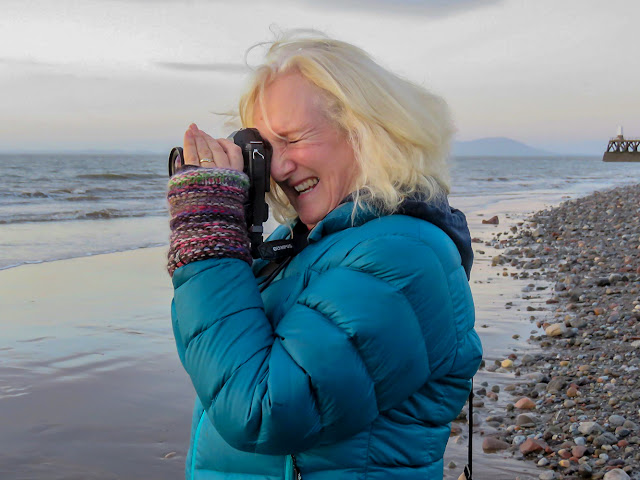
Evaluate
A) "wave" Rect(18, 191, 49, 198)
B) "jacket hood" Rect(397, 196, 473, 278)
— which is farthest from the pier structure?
"jacket hood" Rect(397, 196, 473, 278)

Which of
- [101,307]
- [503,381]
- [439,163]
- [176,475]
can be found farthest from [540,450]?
[101,307]

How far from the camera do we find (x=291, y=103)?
168 centimetres

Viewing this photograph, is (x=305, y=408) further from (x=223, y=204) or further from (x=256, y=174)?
(x=256, y=174)

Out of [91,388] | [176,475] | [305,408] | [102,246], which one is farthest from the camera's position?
[102,246]

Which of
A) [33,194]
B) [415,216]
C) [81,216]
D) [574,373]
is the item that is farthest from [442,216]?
[33,194]

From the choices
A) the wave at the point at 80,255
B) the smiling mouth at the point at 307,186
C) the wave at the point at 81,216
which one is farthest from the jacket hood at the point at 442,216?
the wave at the point at 81,216

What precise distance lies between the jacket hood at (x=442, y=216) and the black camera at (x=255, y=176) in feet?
1.11

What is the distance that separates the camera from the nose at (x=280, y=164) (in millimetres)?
1699

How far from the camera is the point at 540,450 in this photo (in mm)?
3555

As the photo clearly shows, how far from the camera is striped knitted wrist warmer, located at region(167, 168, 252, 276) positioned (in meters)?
1.47

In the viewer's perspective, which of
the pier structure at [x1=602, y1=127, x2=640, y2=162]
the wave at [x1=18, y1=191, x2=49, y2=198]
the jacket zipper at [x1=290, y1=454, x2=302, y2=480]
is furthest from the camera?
the pier structure at [x1=602, y1=127, x2=640, y2=162]

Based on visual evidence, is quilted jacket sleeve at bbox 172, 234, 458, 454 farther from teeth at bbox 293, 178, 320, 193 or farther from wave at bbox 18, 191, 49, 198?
wave at bbox 18, 191, 49, 198

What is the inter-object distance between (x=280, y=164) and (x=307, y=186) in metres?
0.09

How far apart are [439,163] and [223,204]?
54 centimetres
